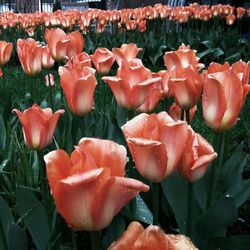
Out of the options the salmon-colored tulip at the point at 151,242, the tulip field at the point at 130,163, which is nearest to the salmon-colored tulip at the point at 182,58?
the tulip field at the point at 130,163

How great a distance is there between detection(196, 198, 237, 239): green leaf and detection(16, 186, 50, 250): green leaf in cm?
39

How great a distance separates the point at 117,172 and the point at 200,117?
9.51 feet

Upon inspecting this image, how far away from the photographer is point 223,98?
1.24 m

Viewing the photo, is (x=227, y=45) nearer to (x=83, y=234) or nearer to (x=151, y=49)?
(x=151, y=49)

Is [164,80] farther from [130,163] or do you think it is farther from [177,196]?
[177,196]

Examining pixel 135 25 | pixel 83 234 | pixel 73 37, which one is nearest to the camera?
pixel 83 234

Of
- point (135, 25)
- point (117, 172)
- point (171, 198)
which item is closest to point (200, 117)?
point (171, 198)

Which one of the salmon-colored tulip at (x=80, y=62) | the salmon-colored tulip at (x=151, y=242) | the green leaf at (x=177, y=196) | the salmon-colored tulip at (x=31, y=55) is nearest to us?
the salmon-colored tulip at (x=151, y=242)

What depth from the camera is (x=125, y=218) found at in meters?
1.43

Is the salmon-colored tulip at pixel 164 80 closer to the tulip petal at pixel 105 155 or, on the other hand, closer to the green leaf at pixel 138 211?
the green leaf at pixel 138 211

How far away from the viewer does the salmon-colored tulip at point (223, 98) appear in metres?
1.24

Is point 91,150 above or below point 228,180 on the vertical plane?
above

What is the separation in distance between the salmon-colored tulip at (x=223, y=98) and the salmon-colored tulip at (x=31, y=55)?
1.19 metres

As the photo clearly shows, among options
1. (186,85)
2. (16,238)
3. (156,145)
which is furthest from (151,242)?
(186,85)
